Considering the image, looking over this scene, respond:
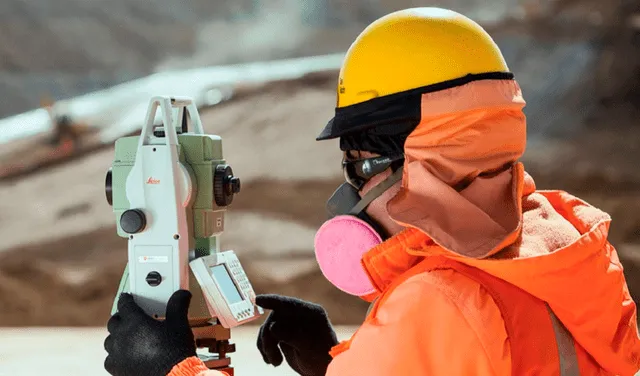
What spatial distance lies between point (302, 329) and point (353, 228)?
22.7 inches

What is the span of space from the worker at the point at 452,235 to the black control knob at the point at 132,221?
1.34 feet

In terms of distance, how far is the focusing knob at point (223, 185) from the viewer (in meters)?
2.14

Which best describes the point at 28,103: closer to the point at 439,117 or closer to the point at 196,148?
the point at 196,148

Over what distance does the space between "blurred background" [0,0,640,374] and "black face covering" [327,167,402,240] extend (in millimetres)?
5404

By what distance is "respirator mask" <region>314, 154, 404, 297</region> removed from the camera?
1583 millimetres

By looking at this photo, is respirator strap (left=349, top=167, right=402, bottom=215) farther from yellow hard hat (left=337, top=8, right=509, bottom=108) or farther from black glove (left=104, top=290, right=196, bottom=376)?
black glove (left=104, top=290, right=196, bottom=376)

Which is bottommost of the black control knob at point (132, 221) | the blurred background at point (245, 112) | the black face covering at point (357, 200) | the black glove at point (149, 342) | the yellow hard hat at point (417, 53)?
the black glove at point (149, 342)

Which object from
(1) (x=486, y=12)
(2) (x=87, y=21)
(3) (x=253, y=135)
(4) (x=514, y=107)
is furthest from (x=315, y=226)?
(4) (x=514, y=107)

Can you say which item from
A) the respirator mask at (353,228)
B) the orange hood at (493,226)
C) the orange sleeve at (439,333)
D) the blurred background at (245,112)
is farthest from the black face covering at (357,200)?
the blurred background at (245,112)

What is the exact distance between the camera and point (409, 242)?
1.43 m

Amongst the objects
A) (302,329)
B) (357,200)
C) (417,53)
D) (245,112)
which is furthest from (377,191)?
(245,112)

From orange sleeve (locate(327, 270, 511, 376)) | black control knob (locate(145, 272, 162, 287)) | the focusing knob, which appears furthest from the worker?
the focusing knob

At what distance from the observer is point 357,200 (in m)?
1.66

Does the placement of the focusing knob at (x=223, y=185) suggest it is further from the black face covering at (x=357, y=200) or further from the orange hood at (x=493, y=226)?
the orange hood at (x=493, y=226)
